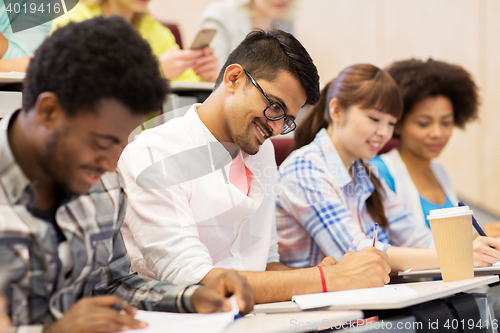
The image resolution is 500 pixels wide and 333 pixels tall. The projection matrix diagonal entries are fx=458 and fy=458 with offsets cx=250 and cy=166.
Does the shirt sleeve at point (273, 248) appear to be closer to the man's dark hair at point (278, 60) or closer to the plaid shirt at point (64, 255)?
the man's dark hair at point (278, 60)

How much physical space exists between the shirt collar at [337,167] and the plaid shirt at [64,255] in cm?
78

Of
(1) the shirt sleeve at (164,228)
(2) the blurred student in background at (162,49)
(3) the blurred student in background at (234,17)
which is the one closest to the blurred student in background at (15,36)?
(2) the blurred student in background at (162,49)

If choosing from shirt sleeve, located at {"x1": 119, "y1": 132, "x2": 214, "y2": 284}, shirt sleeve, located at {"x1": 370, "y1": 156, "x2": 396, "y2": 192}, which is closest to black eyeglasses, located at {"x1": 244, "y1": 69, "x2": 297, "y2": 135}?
shirt sleeve, located at {"x1": 119, "y1": 132, "x2": 214, "y2": 284}

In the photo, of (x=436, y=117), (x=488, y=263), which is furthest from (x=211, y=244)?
(x=436, y=117)

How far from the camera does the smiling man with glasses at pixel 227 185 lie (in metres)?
0.93

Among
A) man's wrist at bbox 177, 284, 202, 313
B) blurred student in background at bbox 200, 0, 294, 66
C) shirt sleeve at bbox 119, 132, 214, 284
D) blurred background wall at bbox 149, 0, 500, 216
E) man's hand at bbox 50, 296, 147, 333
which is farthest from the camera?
blurred background wall at bbox 149, 0, 500, 216

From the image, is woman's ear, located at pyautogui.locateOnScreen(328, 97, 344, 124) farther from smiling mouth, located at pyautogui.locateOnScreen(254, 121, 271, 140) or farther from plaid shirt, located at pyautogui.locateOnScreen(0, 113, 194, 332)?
plaid shirt, located at pyautogui.locateOnScreen(0, 113, 194, 332)

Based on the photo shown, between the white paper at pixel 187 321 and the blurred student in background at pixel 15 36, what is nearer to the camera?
the white paper at pixel 187 321

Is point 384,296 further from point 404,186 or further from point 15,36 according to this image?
point 15,36

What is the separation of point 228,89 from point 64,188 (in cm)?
53

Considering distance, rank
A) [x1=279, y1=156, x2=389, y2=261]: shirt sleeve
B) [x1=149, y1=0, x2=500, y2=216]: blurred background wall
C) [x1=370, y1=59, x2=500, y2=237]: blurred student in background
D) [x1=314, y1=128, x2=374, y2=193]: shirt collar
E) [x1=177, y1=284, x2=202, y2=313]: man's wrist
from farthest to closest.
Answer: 1. [x1=149, y1=0, x2=500, y2=216]: blurred background wall
2. [x1=370, y1=59, x2=500, y2=237]: blurred student in background
3. [x1=314, y1=128, x2=374, y2=193]: shirt collar
4. [x1=279, y1=156, x2=389, y2=261]: shirt sleeve
5. [x1=177, y1=284, x2=202, y2=313]: man's wrist

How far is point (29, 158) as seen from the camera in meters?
0.67

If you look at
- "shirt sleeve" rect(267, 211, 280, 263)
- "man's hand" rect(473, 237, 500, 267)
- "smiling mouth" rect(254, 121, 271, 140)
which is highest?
"smiling mouth" rect(254, 121, 271, 140)

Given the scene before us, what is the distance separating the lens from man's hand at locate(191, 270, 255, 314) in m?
0.71
